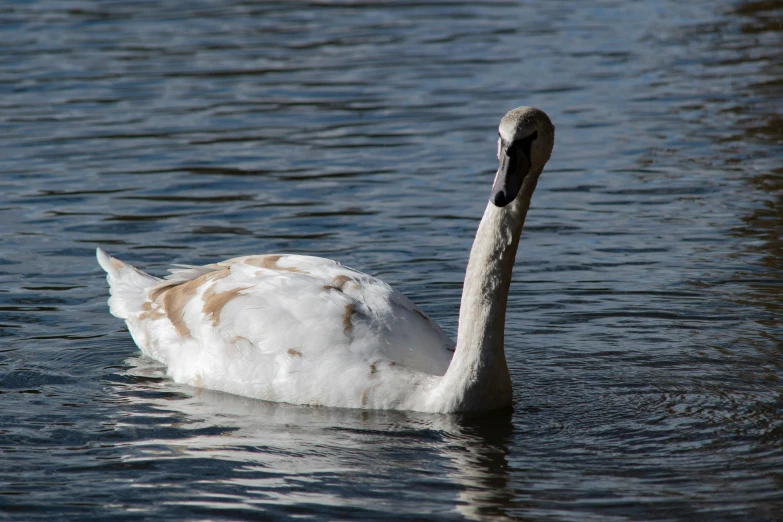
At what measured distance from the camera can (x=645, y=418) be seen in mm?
7574

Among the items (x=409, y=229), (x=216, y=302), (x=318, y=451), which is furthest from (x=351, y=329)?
(x=409, y=229)

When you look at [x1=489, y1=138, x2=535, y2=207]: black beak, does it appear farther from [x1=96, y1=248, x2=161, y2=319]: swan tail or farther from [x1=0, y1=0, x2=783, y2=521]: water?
[x1=96, y1=248, x2=161, y2=319]: swan tail

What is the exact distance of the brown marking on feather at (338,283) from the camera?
8152 mm

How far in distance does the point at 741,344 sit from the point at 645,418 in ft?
5.27

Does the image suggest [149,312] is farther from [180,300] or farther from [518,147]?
[518,147]

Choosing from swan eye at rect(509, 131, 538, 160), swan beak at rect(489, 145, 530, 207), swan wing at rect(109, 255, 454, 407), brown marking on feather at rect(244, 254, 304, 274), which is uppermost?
swan eye at rect(509, 131, 538, 160)

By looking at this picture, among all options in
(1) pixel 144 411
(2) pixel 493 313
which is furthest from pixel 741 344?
(1) pixel 144 411

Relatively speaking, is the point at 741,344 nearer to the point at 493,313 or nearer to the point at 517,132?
the point at 493,313

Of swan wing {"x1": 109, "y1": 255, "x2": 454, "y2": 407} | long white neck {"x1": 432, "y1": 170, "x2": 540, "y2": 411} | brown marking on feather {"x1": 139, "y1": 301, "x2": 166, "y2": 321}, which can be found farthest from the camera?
brown marking on feather {"x1": 139, "y1": 301, "x2": 166, "y2": 321}

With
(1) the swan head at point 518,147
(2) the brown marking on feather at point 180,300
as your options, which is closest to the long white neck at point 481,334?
(1) the swan head at point 518,147

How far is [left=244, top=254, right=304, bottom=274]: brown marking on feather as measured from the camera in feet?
27.9

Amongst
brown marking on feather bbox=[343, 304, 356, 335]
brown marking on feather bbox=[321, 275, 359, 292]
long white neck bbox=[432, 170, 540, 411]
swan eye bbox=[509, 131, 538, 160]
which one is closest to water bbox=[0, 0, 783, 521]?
long white neck bbox=[432, 170, 540, 411]

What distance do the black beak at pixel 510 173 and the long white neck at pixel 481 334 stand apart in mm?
405

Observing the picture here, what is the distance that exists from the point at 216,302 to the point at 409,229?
3.56 meters
